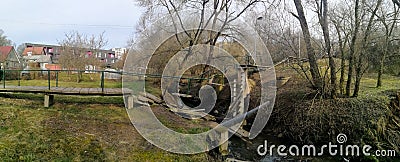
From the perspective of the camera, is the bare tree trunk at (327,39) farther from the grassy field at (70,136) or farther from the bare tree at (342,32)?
the grassy field at (70,136)

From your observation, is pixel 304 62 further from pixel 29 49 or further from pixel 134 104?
pixel 29 49

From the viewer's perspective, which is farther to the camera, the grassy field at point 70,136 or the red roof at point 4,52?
the red roof at point 4,52

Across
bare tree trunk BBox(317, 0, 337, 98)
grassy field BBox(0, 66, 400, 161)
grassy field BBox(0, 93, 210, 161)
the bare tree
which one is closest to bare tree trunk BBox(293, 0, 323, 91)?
bare tree trunk BBox(317, 0, 337, 98)

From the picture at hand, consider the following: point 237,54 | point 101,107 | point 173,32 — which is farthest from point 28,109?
point 237,54

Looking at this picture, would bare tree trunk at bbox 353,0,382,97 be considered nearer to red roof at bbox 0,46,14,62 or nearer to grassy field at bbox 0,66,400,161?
grassy field at bbox 0,66,400,161

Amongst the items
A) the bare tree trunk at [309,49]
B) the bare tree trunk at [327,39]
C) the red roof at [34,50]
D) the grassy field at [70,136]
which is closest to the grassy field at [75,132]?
the grassy field at [70,136]

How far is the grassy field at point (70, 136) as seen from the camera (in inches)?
172

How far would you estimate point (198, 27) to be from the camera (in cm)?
1337

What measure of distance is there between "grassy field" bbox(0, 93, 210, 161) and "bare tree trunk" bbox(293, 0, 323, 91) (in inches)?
156

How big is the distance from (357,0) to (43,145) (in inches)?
308

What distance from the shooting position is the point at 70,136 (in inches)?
196

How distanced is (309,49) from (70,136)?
20.8 feet

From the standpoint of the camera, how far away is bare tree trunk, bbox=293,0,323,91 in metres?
7.25

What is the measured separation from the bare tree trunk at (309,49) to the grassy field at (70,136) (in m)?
3.97
